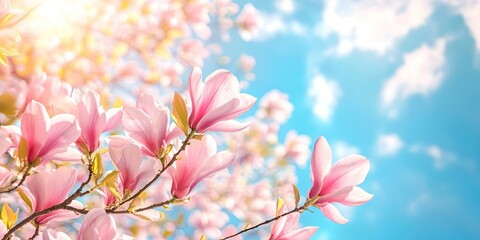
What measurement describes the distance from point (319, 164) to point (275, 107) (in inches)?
162

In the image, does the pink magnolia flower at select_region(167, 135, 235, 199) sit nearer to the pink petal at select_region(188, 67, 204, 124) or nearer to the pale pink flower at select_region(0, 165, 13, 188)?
the pink petal at select_region(188, 67, 204, 124)

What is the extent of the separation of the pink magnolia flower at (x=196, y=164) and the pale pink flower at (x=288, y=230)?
154 mm

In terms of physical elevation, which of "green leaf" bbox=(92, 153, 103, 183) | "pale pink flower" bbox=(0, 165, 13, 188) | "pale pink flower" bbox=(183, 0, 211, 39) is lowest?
"pale pink flower" bbox=(0, 165, 13, 188)

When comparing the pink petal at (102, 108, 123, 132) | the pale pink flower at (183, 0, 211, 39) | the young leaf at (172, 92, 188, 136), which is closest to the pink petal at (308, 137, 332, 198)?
the young leaf at (172, 92, 188, 136)

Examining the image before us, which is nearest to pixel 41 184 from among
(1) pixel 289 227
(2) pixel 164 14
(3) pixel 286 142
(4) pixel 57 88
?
(4) pixel 57 88

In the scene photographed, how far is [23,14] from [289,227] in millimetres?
575

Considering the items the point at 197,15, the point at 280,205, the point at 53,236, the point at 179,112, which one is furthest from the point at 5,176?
the point at 197,15

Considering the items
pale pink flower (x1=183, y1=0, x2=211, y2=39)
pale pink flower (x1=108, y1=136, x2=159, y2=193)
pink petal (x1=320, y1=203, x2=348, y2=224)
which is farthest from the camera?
pale pink flower (x1=183, y1=0, x2=211, y2=39)

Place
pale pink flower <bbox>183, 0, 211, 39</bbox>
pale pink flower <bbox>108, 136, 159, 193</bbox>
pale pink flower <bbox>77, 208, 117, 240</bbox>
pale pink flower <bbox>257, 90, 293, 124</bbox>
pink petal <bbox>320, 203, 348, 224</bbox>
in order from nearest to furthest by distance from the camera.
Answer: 1. pale pink flower <bbox>77, 208, 117, 240</bbox>
2. pale pink flower <bbox>108, 136, 159, 193</bbox>
3. pink petal <bbox>320, 203, 348, 224</bbox>
4. pale pink flower <bbox>183, 0, 211, 39</bbox>
5. pale pink flower <bbox>257, 90, 293, 124</bbox>

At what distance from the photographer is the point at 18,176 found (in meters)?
0.82

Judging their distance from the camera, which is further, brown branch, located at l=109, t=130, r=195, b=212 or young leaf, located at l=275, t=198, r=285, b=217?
young leaf, located at l=275, t=198, r=285, b=217

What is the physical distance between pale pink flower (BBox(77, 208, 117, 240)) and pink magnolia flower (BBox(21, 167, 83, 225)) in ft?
0.42

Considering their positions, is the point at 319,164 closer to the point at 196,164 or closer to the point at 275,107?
the point at 196,164

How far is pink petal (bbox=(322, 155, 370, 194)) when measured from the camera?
2.86 feet
